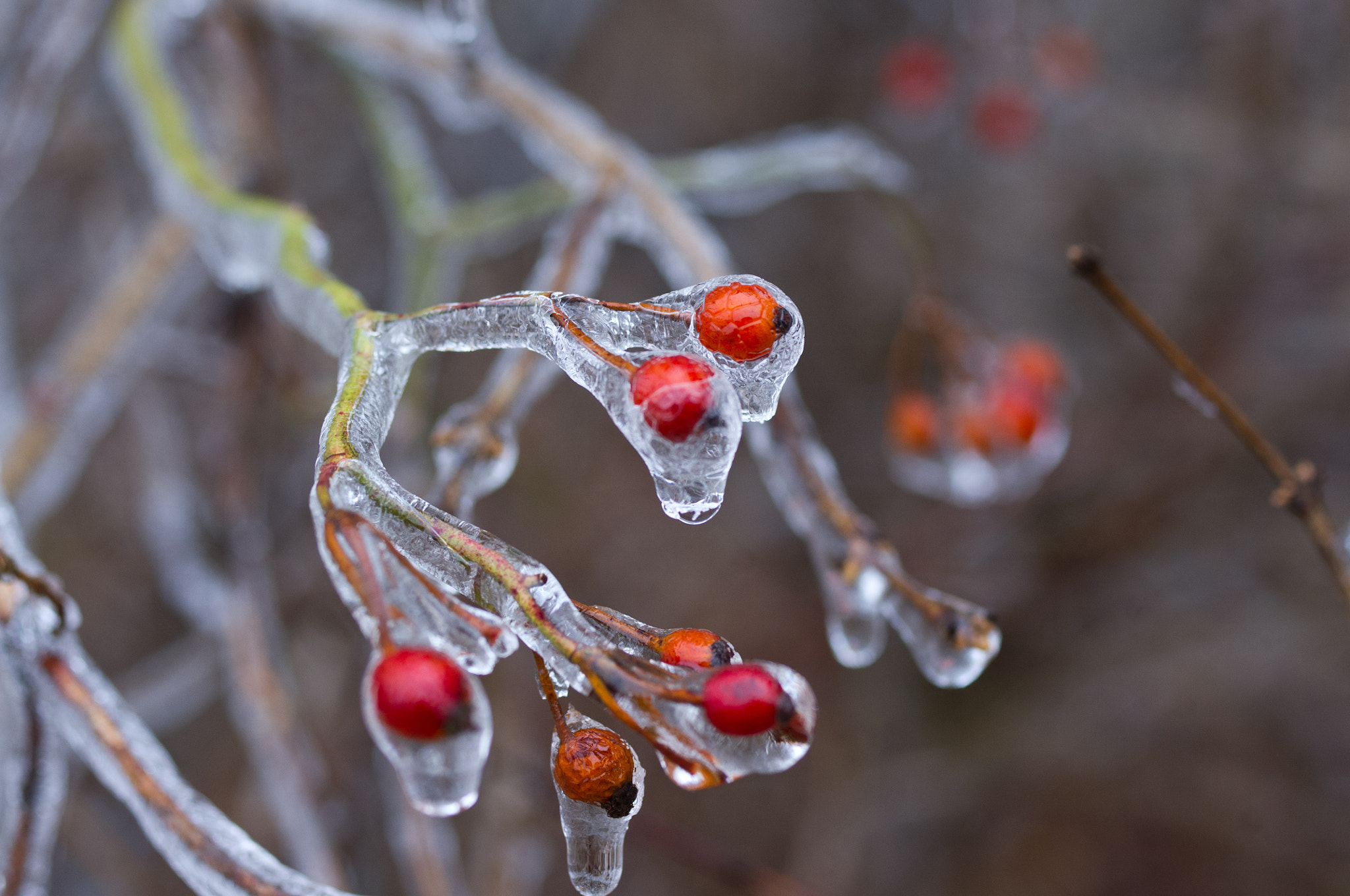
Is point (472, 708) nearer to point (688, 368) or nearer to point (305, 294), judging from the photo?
point (688, 368)

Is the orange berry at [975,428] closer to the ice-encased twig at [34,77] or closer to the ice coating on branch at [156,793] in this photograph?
the ice coating on branch at [156,793]

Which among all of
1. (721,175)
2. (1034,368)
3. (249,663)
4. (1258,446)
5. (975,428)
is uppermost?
(1034,368)

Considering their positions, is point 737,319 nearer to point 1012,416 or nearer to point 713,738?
point 713,738

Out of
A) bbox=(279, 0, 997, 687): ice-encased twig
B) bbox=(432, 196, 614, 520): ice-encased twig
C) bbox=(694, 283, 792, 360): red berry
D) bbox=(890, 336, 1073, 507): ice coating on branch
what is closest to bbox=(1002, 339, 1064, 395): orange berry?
bbox=(890, 336, 1073, 507): ice coating on branch

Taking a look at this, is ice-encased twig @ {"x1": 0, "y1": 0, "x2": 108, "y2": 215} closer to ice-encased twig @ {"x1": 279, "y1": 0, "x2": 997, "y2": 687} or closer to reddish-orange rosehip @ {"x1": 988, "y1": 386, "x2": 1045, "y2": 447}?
ice-encased twig @ {"x1": 279, "y1": 0, "x2": 997, "y2": 687}

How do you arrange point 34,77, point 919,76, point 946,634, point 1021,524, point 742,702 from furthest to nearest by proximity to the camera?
point 1021,524, point 919,76, point 34,77, point 946,634, point 742,702

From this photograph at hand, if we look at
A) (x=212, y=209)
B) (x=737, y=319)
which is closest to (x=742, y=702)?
(x=737, y=319)
